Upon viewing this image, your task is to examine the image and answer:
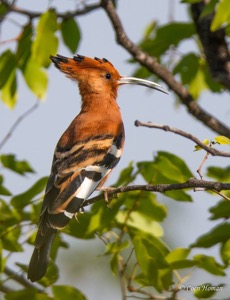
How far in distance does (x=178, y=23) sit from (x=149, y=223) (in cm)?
120

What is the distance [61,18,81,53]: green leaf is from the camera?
4.06 meters

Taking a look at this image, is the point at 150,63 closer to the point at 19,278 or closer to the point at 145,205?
the point at 145,205

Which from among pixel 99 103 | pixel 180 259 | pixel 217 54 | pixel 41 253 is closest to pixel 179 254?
pixel 180 259

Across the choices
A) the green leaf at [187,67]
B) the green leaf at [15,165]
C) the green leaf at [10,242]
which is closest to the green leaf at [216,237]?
the green leaf at [10,242]

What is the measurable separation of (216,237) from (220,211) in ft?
0.68

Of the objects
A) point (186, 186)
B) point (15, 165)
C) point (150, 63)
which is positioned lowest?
point (15, 165)

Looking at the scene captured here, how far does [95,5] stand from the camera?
4309mm

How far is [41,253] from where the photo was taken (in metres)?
3.53

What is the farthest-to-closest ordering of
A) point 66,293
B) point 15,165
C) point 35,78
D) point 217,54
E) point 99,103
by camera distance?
Answer: 1. point 99,103
2. point 217,54
3. point 35,78
4. point 15,165
5. point 66,293

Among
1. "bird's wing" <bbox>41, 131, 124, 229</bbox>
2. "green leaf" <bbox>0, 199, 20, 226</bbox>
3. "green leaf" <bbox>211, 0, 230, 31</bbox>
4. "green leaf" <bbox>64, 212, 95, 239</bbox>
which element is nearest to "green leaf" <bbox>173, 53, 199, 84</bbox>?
"bird's wing" <bbox>41, 131, 124, 229</bbox>

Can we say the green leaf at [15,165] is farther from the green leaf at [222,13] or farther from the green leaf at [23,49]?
the green leaf at [222,13]

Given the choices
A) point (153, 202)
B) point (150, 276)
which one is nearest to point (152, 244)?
point (150, 276)

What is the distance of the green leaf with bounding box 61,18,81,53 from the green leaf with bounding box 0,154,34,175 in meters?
0.67

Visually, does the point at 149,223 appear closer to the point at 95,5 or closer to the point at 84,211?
the point at 84,211
